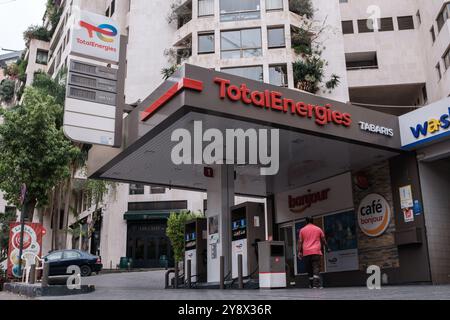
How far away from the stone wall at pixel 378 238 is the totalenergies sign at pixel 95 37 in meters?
8.43

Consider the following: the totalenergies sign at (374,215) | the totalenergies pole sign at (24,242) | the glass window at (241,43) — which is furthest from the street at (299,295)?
the glass window at (241,43)

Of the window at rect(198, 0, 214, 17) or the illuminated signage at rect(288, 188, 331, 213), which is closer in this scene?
the illuminated signage at rect(288, 188, 331, 213)

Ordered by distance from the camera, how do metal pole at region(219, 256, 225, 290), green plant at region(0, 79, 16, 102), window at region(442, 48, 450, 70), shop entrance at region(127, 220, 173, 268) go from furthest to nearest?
1. green plant at region(0, 79, 16, 102)
2. shop entrance at region(127, 220, 173, 268)
3. window at region(442, 48, 450, 70)
4. metal pole at region(219, 256, 225, 290)

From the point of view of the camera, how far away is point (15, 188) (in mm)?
25797

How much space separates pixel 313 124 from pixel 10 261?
36.0 feet

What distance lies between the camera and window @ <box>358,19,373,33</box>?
126 feet

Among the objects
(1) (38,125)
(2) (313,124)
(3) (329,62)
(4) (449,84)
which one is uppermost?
(3) (329,62)

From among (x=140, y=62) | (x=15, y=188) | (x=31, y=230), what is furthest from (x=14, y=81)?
(x=31, y=230)

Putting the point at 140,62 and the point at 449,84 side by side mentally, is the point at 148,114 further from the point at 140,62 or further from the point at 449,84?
the point at 140,62

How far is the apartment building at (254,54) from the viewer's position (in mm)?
34500

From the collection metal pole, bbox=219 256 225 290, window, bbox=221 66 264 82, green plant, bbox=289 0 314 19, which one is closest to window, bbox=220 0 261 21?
green plant, bbox=289 0 314 19

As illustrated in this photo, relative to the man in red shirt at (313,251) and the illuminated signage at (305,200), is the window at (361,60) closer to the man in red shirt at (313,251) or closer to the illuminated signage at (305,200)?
the illuminated signage at (305,200)

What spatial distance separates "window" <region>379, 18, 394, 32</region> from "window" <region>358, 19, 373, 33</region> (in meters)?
0.80

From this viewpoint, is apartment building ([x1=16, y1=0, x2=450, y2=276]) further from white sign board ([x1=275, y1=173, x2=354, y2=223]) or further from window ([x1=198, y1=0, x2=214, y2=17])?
white sign board ([x1=275, y1=173, x2=354, y2=223])
